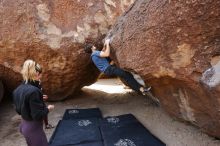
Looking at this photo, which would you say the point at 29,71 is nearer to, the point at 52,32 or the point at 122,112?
the point at 52,32

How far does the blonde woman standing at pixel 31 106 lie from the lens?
340 centimetres

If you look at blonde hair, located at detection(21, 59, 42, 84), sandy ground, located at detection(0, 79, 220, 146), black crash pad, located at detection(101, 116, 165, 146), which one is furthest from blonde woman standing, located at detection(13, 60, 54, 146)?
sandy ground, located at detection(0, 79, 220, 146)

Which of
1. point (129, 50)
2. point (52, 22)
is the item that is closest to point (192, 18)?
point (129, 50)

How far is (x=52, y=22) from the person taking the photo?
6.62 metres

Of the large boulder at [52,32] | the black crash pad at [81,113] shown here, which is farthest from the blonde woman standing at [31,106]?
the large boulder at [52,32]

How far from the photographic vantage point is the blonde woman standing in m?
3.40

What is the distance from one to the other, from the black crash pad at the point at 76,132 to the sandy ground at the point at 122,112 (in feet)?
0.77

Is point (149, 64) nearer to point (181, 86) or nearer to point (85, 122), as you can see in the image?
point (181, 86)

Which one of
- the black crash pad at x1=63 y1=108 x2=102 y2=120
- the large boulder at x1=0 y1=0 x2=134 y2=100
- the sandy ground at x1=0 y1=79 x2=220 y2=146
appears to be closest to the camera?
the sandy ground at x1=0 y1=79 x2=220 y2=146

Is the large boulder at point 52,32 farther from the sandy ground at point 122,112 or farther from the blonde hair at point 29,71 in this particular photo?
the blonde hair at point 29,71

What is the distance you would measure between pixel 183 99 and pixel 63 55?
2.79m

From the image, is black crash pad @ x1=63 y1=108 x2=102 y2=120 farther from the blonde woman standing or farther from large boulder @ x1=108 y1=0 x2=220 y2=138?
the blonde woman standing

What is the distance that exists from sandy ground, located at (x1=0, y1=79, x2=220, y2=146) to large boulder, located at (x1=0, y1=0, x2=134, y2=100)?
2.48 ft

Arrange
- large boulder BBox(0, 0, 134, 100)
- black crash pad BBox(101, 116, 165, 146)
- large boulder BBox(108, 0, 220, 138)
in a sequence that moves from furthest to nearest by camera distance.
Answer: large boulder BBox(0, 0, 134, 100) < black crash pad BBox(101, 116, 165, 146) < large boulder BBox(108, 0, 220, 138)
